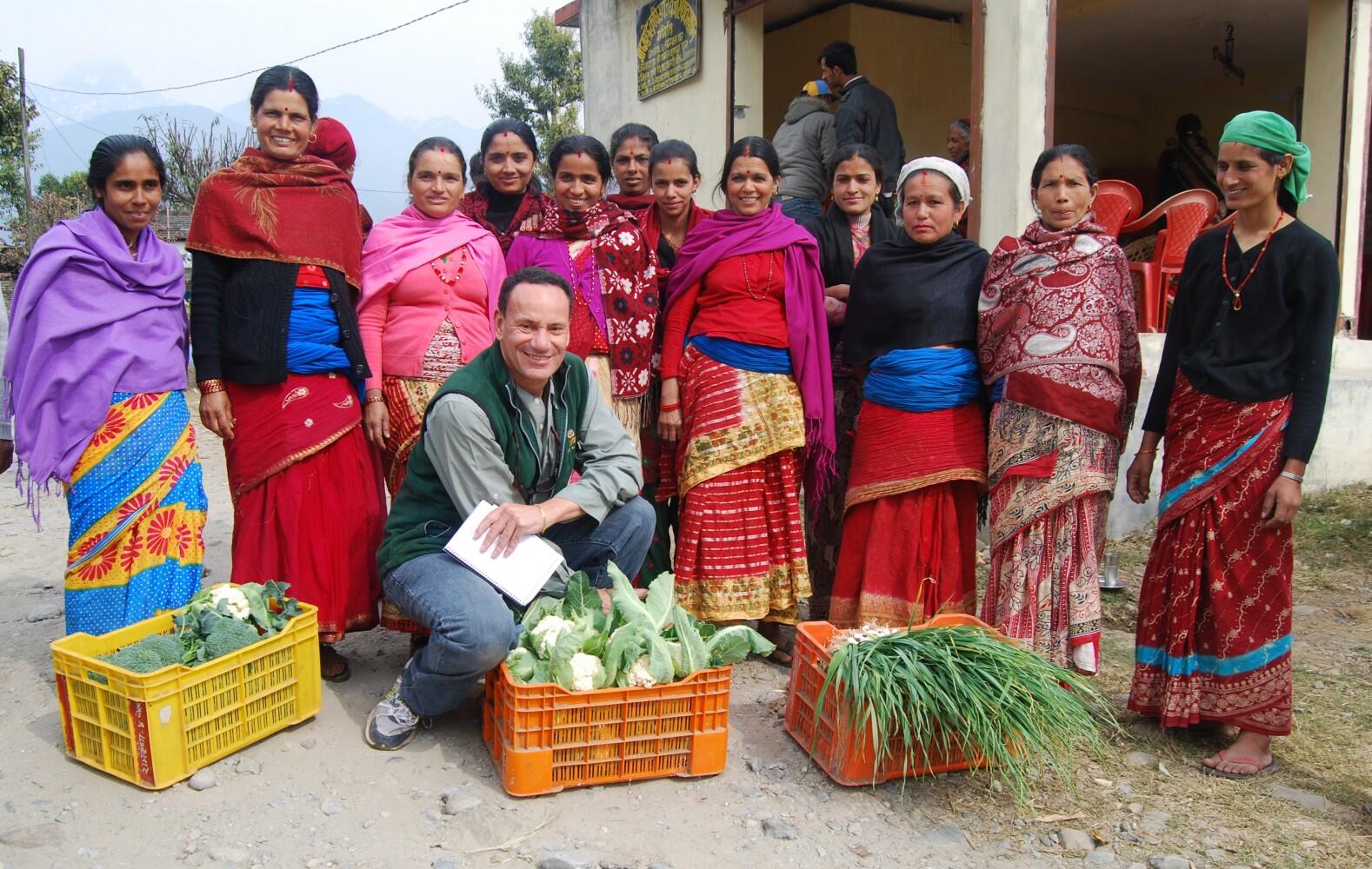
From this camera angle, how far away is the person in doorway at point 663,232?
385cm

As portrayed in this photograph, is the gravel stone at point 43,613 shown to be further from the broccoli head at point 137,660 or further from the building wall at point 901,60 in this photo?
the building wall at point 901,60

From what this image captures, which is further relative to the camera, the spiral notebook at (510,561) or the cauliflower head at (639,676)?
the spiral notebook at (510,561)

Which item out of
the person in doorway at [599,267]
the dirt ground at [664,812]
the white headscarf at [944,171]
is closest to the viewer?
the dirt ground at [664,812]

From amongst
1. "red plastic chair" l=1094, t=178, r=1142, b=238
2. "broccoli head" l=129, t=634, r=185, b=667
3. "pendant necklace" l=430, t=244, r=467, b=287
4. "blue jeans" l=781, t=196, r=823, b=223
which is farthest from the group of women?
"red plastic chair" l=1094, t=178, r=1142, b=238

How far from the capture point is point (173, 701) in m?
2.73

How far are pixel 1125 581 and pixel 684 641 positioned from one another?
10.7 feet

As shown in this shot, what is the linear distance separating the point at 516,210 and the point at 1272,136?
260 cm

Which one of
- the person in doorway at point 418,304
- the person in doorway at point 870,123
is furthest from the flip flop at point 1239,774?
the person in doorway at point 870,123

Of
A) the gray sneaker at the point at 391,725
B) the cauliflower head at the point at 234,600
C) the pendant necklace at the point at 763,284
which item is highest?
the pendant necklace at the point at 763,284

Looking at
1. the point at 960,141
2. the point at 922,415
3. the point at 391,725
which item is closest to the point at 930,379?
the point at 922,415

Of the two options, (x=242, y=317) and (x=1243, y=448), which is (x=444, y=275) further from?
(x=1243, y=448)

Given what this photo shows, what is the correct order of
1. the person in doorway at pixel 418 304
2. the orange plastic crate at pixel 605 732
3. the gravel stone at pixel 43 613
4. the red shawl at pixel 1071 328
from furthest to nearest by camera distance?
1. the gravel stone at pixel 43 613
2. the person in doorway at pixel 418 304
3. the red shawl at pixel 1071 328
4. the orange plastic crate at pixel 605 732

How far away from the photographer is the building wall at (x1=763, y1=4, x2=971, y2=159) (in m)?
8.93

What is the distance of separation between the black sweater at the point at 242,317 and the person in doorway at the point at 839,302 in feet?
6.49
